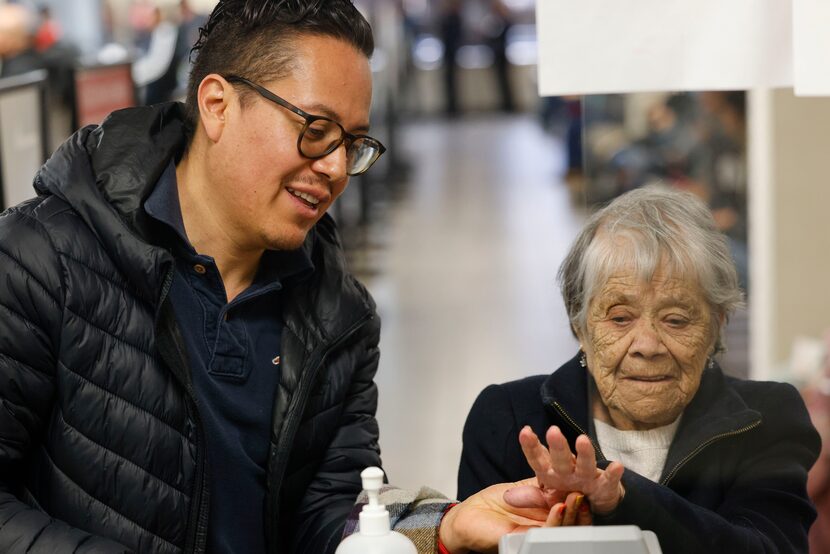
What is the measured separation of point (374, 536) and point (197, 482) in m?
0.45

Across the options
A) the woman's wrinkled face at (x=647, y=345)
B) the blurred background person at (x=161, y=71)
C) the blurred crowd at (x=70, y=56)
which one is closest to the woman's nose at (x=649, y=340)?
the woman's wrinkled face at (x=647, y=345)

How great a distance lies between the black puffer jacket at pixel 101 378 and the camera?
5.51 ft

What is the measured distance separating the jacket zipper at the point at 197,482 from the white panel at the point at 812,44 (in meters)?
0.92

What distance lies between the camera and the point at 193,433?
1779 mm

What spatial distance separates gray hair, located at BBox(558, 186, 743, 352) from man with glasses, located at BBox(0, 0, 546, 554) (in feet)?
1.05

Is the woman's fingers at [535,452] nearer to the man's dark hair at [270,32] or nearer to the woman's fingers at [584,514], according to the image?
the woman's fingers at [584,514]

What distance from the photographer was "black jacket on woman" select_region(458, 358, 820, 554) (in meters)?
1.52

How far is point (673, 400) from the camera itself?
5.11 feet

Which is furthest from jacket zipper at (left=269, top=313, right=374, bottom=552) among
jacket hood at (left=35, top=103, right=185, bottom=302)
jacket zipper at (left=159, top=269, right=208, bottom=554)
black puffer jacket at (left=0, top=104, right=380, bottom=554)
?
jacket hood at (left=35, top=103, right=185, bottom=302)

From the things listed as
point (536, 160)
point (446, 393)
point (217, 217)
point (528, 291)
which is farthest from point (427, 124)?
point (217, 217)

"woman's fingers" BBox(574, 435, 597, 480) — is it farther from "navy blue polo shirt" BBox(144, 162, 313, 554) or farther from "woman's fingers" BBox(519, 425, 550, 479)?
"navy blue polo shirt" BBox(144, 162, 313, 554)

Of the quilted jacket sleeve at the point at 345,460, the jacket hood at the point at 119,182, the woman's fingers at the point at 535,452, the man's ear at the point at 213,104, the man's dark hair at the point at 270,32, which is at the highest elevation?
the man's dark hair at the point at 270,32

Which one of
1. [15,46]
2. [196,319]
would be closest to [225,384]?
[196,319]

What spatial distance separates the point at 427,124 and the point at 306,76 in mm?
21371
